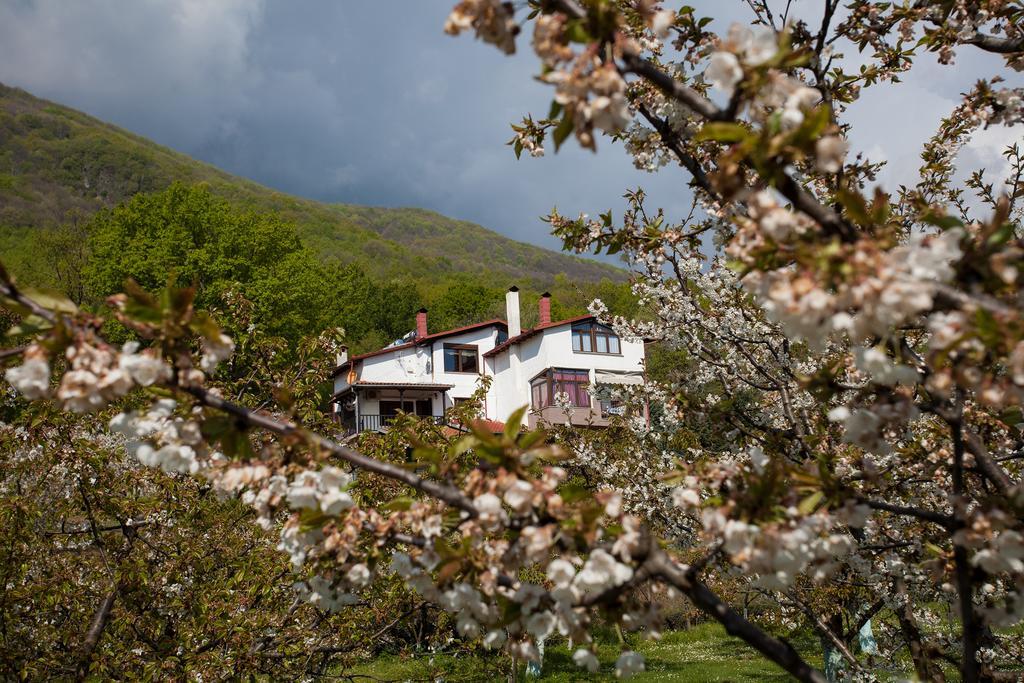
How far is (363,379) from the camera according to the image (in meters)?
32.2

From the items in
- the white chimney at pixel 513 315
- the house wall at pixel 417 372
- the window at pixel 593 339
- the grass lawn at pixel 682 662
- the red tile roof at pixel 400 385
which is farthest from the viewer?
the house wall at pixel 417 372

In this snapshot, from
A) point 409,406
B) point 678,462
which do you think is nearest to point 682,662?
point 678,462

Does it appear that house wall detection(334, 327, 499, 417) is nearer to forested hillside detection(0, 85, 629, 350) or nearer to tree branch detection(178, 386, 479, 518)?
forested hillside detection(0, 85, 629, 350)

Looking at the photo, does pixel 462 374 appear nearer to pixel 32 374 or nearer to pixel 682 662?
pixel 682 662

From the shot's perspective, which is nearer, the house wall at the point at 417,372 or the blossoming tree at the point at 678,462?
the blossoming tree at the point at 678,462

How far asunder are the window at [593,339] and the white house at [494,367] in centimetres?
4

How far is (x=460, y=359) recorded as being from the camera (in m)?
34.2

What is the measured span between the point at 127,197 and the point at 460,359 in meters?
62.2

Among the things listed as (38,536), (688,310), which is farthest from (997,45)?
(38,536)

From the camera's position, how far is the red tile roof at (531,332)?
29.1 metres

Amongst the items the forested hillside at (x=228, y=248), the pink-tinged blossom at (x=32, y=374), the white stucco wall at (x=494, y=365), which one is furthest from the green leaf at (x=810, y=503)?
the white stucco wall at (x=494, y=365)

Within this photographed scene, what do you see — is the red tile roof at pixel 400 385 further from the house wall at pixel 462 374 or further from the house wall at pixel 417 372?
the house wall at pixel 462 374

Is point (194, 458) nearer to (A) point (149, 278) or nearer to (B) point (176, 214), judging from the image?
(A) point (149, 278)

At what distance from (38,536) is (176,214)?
96.2 ft
